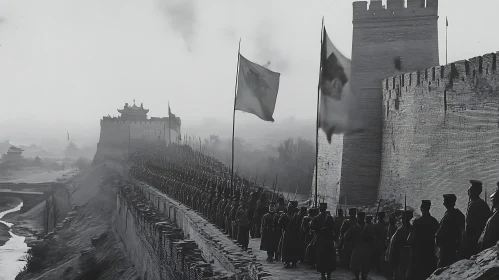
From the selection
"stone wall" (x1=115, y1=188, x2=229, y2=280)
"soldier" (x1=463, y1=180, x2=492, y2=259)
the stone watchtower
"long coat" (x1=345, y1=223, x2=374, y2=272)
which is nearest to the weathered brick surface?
the stone watchtower

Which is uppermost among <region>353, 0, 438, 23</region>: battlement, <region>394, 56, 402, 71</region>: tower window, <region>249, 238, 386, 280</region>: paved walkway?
<region>353, 0, 438, 23</region>: battlement

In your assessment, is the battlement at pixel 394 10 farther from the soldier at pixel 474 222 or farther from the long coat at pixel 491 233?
the long coat at pixel 491 233

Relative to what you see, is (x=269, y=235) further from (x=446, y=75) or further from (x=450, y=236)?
(x=446, y=75)

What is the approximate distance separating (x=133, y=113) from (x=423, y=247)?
59288 mm

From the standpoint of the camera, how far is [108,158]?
5216cm

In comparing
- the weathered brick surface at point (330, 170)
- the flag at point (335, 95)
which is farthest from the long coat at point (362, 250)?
the weathered brick surface at point (330, 170)

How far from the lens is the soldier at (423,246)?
20.2 ft

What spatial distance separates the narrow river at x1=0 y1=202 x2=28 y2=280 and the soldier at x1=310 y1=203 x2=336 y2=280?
22.0 m

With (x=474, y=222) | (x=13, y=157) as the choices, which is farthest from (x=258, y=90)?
(x=13, y=157)

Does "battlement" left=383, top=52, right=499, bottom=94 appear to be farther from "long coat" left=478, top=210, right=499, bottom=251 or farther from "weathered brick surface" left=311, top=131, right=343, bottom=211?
"long coat" left=478, top=210, right=499, bottom=251

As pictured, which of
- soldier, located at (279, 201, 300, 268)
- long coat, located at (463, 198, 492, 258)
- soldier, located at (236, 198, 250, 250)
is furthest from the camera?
soldier, located at (236, 198, 250, 250)

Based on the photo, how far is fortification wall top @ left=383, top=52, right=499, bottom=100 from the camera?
13.6 m

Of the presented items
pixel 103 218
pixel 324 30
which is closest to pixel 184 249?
pixel 324 30

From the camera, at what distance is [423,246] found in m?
6.18
